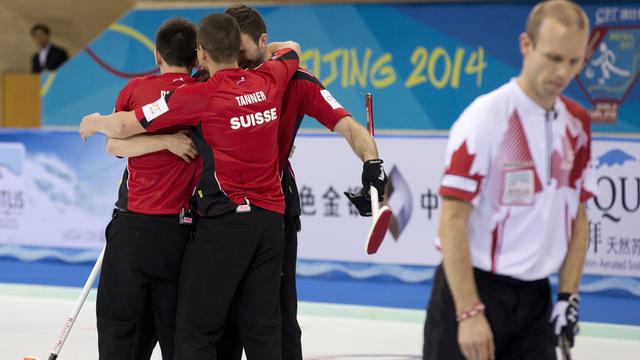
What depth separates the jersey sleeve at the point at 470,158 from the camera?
3094 millimetres

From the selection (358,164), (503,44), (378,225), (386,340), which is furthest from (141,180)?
(503,44)

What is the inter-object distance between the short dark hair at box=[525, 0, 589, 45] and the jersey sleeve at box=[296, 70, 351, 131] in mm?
1816

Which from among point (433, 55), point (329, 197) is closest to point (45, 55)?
point (329, 197)

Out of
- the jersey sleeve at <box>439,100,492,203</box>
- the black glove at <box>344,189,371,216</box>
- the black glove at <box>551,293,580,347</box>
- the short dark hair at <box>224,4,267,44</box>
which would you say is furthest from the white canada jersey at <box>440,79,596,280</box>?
Result: the short dark hair at <box>224,4,267,44</box>

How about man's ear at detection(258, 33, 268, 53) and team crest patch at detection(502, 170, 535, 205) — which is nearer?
team crest patch at detection(502, 170, 535, 205)

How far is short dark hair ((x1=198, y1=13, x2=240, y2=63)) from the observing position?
439 centimetres

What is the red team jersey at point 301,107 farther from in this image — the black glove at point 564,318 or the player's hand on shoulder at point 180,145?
the black glove at point 564,318

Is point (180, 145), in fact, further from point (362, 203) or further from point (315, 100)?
point (362, 203)

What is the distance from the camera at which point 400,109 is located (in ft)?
28.4

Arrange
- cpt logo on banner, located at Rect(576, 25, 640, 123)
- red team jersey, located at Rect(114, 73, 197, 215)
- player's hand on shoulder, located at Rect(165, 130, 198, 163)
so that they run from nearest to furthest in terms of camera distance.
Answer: player's hand on shoulder, located at Rect(165, 130, 198, 163)
red team jersey, located at Rect(114, 73, 197, 215)
cpt logo on banner, located at Rect(576, 25, 640, 123)

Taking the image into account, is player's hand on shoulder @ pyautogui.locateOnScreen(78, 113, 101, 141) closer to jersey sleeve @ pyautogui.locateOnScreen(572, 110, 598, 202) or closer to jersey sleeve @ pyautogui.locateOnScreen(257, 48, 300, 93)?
jersey sleeve @ pyautogui.locateOnScreen(257, 48, 300, 93)

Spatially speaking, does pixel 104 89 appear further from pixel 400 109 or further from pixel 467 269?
pixel 467 269

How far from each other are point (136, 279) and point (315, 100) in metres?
1.01

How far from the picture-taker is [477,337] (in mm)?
3092
